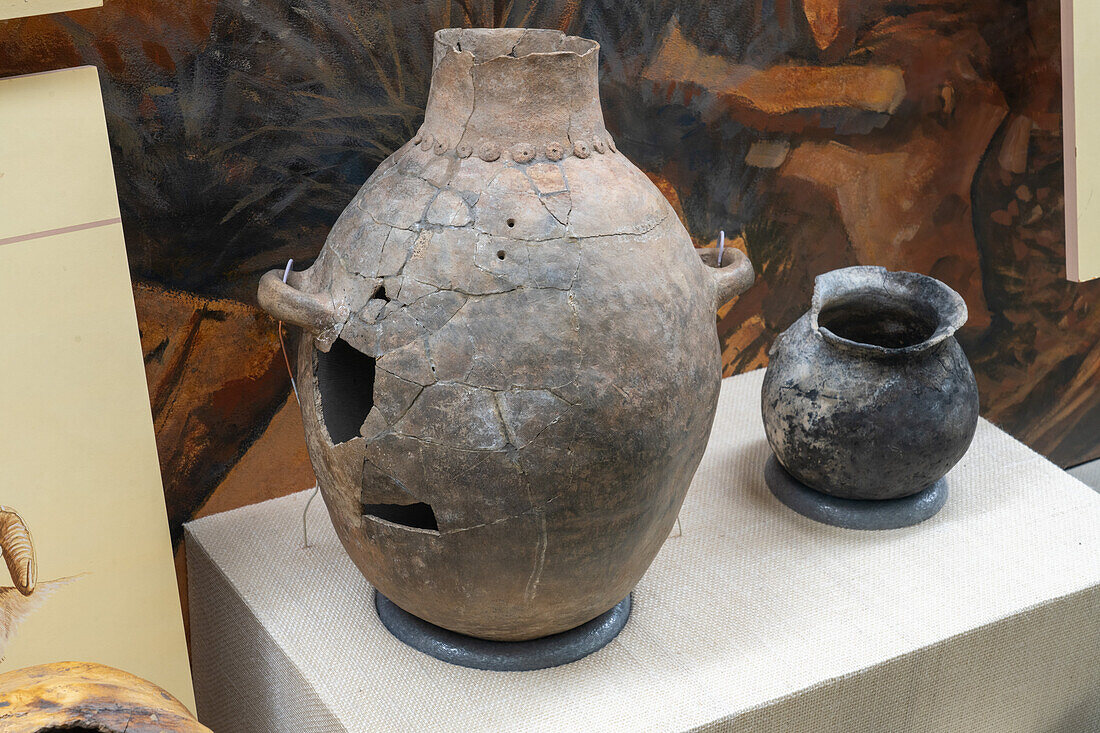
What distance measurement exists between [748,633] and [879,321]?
0.76 m

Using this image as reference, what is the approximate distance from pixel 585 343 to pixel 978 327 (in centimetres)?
182

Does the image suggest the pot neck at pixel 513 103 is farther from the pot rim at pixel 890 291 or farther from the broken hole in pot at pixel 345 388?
the pot rim at pixel 890 291

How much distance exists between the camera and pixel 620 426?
160 cm

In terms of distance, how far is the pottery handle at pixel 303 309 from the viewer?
64.4 inches

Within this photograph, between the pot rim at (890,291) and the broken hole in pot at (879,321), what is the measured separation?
13 millimetres

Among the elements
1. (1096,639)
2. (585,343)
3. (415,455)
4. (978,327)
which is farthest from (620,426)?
(978,327)

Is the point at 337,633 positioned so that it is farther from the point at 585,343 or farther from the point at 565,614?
the point at 585,343

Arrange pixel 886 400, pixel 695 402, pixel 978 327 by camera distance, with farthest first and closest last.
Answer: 1. pixel 978 327
2. pixel 886 400
3. pixel 695 402

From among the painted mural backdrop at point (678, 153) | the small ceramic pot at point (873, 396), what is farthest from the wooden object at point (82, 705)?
the small ceramic pot at point (873, 396)

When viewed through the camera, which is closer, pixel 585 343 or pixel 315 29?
pixel 585 343

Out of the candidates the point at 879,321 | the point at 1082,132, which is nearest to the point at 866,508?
the point at 879,321

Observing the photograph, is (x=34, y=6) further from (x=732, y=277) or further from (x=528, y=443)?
(x=732, y=277)

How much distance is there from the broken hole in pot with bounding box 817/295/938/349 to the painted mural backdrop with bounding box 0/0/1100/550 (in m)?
0.37

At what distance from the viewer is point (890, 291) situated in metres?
2.27
